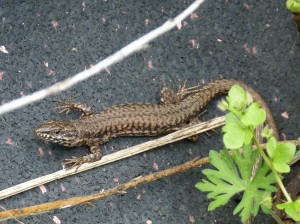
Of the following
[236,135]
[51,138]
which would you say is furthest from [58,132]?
[236,135]

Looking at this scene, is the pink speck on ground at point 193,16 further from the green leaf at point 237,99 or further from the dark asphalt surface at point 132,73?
the green leaf at point 237,99

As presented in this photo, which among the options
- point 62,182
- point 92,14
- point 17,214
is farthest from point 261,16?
point 17,214

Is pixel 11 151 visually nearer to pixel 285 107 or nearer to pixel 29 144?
pixel 29 144

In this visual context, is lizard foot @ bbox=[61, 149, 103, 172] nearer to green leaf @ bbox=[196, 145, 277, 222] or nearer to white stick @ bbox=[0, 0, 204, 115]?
white stick @ bbox=[0, 0, 204, 115]

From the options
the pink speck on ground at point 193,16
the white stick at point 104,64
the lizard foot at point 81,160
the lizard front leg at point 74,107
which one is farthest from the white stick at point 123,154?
the pink speck on ground at point 193,16

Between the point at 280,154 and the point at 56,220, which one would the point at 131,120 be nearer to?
the point at 56,220

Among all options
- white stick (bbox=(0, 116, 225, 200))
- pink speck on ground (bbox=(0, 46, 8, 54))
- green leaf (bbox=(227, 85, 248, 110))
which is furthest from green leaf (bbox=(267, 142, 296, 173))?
pink speck on ground (bbox=(0, 46, 8, 54))
